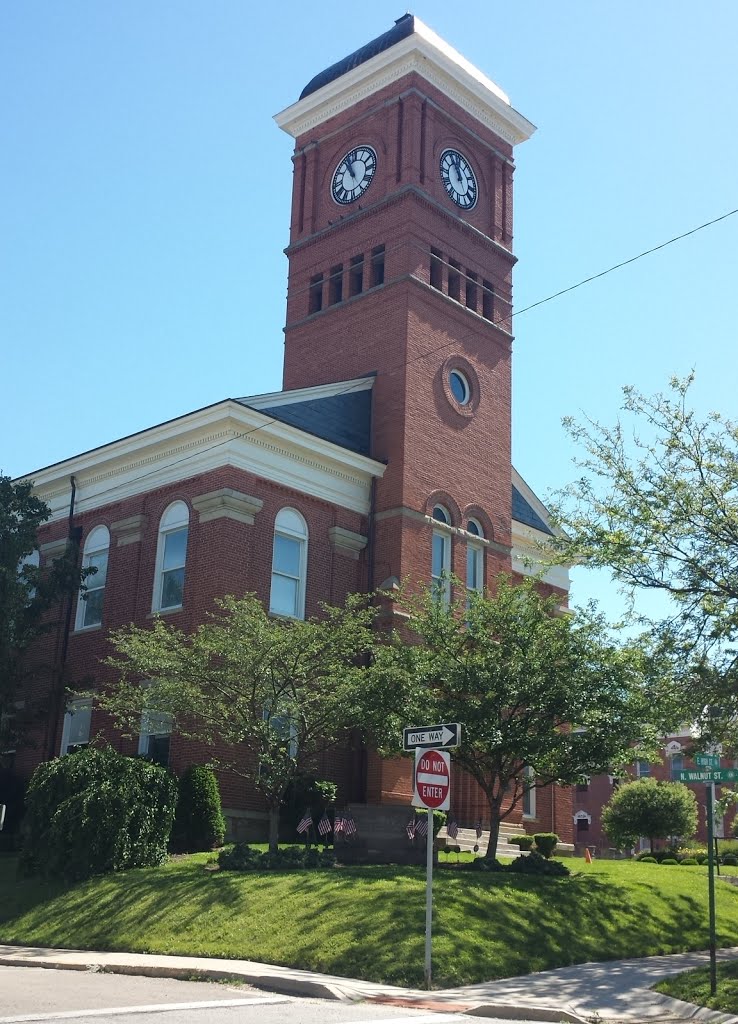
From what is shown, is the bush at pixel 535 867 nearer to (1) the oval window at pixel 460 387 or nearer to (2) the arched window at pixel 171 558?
(2) the arched window at pixel 171 558

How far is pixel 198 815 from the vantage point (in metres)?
23.4

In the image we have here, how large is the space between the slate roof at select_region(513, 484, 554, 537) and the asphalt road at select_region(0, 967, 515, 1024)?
76.4ft

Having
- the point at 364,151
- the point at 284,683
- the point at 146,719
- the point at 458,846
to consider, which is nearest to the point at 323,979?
the point at 284,683

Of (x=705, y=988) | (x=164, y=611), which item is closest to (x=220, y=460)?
(x=164, y=611)

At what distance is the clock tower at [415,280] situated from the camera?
30.9 metres

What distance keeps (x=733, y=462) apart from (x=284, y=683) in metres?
8.61

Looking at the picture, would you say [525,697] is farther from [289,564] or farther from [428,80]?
[428,80]

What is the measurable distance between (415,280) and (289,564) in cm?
900

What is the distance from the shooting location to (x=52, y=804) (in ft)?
70.8

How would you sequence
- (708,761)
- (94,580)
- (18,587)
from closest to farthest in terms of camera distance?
(708,761), (18,587), (94,580)

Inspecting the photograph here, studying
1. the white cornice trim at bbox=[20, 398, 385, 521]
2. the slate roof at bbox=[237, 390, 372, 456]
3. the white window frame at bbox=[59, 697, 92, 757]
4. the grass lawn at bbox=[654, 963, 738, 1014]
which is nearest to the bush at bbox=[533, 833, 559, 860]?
the white cornice trim at bbox=[20, 398, 385, 521]

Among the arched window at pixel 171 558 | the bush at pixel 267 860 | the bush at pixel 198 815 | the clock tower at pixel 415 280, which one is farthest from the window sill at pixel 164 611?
the bush at pixel 267 860

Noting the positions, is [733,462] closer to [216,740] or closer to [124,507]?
[216,740]

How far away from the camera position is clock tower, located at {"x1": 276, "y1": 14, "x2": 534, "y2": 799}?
30859 mm
